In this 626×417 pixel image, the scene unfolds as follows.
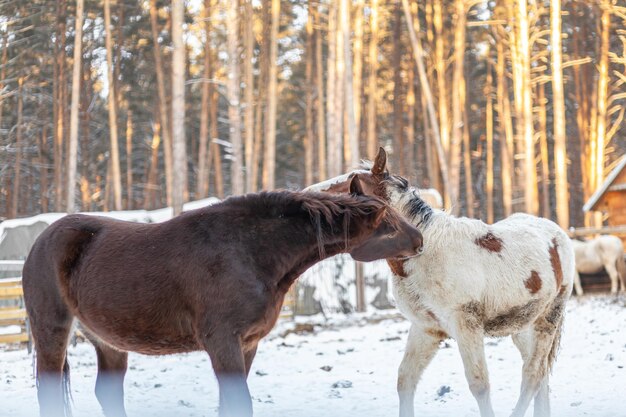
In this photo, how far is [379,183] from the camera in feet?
16.6

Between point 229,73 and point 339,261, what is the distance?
488 cm

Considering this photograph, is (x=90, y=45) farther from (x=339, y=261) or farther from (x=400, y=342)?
(x=400, y=342)

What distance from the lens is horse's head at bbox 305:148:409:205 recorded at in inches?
198

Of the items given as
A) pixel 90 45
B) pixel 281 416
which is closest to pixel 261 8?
pixel 90 45

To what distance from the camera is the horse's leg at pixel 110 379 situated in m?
4.89

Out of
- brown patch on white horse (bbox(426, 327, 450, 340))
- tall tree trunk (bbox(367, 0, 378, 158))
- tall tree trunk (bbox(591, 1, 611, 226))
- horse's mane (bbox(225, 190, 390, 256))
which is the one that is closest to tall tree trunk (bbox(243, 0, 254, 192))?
tall tree trunk (bbox(367, 0, 378, 158))

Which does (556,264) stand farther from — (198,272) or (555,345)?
(198,272)

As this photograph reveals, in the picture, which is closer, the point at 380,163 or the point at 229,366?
the point at 229,366

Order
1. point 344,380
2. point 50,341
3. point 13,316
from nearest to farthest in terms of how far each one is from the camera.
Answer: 1. point 50,341
2. point 344,380
3. point 13,316

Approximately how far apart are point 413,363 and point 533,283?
42.9 inches

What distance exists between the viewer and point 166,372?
782 centimetres

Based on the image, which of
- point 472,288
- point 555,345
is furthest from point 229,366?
point 555,345

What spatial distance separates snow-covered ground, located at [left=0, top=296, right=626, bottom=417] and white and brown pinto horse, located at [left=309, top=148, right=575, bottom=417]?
760 mm

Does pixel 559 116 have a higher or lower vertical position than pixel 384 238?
higher
